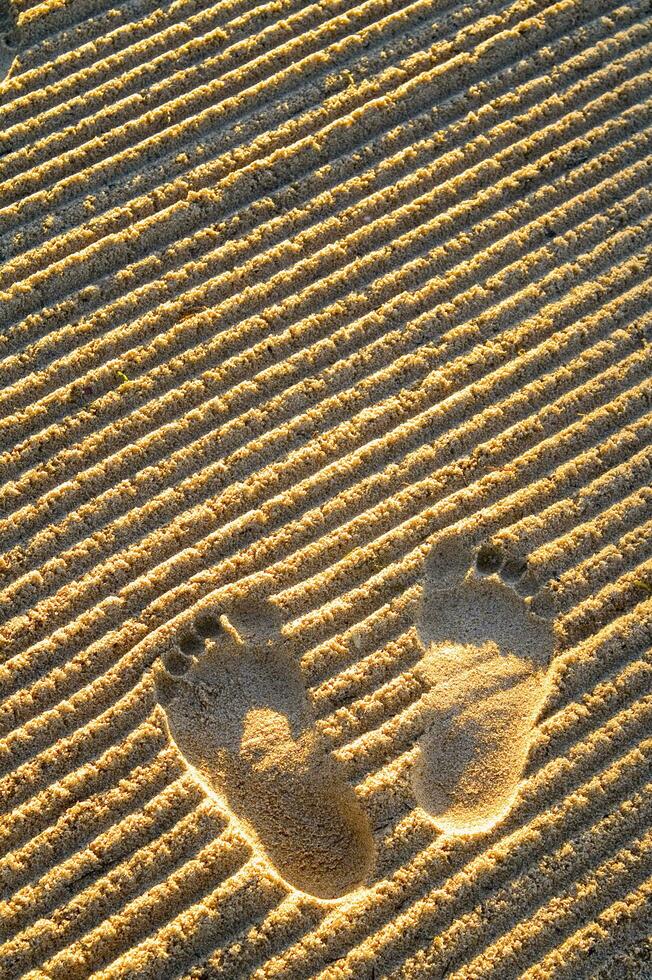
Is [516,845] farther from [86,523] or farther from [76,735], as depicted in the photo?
[86,523]

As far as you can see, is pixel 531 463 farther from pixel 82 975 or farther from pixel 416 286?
pixel 82 975

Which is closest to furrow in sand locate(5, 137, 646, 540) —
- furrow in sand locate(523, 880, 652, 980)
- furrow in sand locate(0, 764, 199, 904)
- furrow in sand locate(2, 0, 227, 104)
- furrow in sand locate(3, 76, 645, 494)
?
furrow in sand locate(3, 76, 645, 494)

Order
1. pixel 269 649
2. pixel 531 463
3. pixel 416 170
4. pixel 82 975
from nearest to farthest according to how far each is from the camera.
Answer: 1. pixel 82 975
2. pixel 269 649
3. pixel 531 463
4. pixel 416 170

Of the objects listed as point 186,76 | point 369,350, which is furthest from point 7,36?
point 369,350

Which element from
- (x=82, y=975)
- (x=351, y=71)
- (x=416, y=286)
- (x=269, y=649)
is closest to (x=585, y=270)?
(x=416, y=286)

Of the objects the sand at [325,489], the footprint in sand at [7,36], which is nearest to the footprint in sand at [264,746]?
the sand at [325,489]

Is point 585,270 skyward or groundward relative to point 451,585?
skyward
